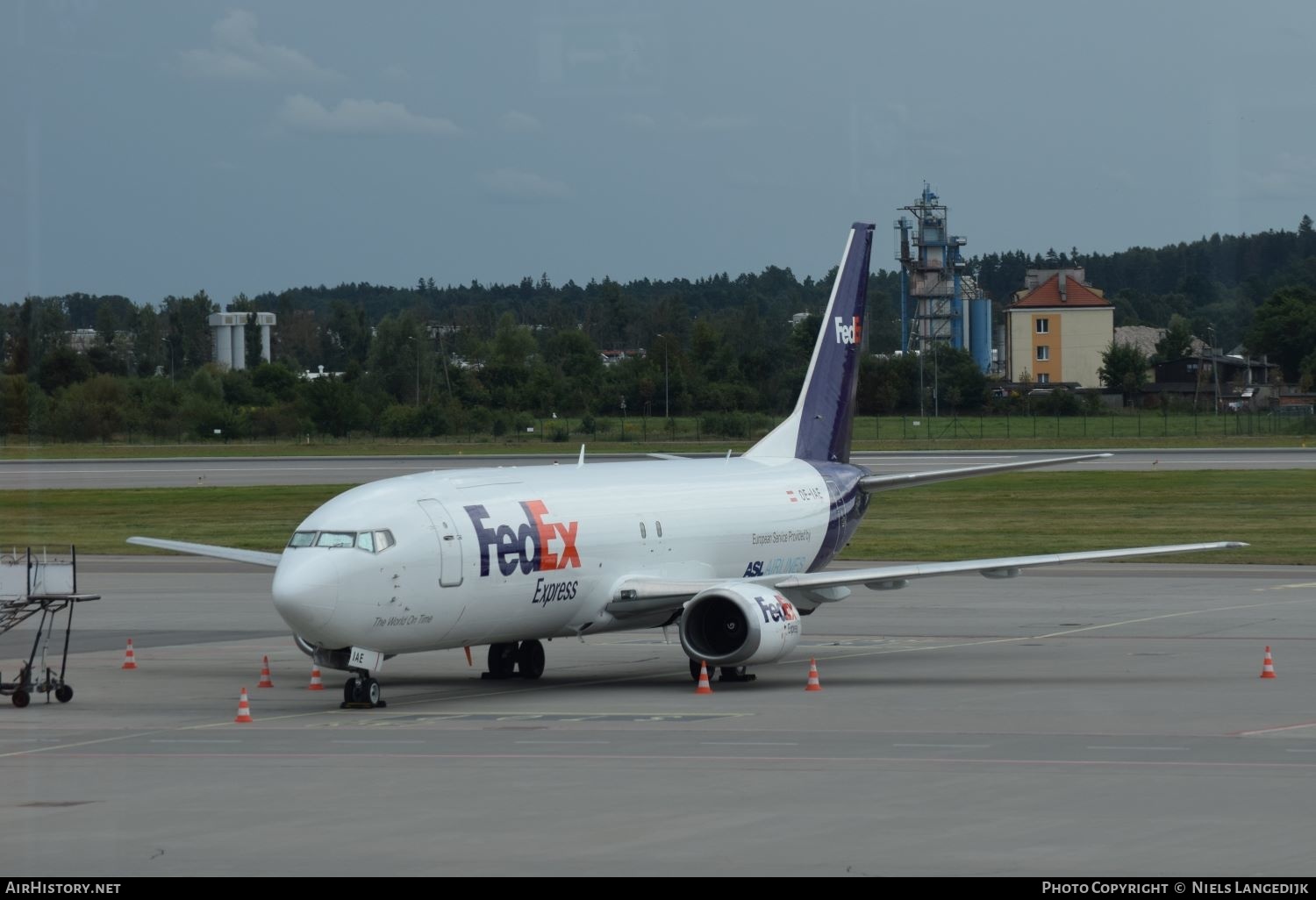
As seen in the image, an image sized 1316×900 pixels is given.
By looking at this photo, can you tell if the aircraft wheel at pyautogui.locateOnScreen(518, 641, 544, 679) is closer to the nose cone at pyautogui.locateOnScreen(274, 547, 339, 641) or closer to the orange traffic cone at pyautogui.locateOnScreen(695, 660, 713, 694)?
the orange traffic cone at pyautogui.locateOnScreen(695, 660, 713, 694)

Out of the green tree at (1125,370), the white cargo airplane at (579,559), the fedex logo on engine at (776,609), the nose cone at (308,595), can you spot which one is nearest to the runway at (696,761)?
the white cargo airplane at (579,559)

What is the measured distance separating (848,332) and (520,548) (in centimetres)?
1408

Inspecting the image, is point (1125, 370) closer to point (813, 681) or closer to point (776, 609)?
point (776, 609)

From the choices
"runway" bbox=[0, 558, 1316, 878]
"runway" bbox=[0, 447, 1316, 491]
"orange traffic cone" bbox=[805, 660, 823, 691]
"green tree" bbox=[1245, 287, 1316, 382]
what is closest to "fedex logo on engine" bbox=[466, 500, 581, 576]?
"runway" bbox=[0, 558, 1316, 878]

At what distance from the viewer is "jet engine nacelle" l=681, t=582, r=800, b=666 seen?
3136 cm

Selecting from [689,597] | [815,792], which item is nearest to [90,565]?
[689,597]

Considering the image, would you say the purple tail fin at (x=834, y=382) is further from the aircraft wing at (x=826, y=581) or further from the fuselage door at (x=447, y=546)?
the fuselage door at (x=447, y=546)

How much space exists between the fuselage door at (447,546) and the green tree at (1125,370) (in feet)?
483

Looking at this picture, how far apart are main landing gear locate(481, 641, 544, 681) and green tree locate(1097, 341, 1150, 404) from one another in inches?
5631

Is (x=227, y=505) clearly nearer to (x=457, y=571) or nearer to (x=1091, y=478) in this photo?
(x=1091, y=478)

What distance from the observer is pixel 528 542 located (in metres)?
30.8

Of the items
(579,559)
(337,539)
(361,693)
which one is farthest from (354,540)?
(579,559)

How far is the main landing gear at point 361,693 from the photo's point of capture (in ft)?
96.1

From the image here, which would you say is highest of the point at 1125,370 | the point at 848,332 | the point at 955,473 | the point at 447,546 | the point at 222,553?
the point at 848,332
